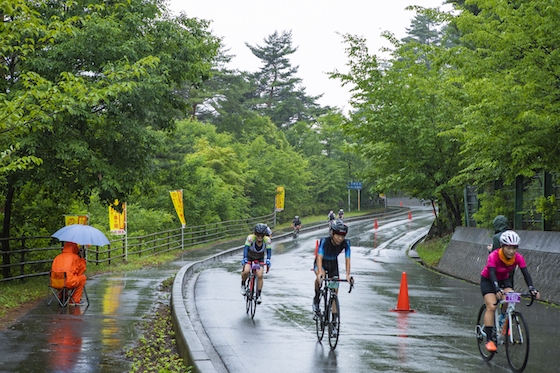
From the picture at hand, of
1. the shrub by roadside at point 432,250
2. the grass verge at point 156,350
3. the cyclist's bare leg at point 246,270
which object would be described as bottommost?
the shrub by roadside at point 432,250

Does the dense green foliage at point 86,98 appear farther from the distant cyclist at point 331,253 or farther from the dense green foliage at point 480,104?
the distant cyclist at point 331,253

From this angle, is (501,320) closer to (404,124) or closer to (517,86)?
(517,86)

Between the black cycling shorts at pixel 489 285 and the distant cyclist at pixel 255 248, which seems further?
the distant cyclist at pixel 255 248

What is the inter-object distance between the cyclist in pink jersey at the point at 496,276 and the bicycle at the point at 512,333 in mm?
130

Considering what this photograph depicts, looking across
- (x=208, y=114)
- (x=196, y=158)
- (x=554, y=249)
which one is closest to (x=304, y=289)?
(x=554, y=249)

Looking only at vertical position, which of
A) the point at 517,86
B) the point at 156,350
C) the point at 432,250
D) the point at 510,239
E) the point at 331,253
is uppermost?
the point at 517,86

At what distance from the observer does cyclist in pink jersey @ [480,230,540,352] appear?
29.9 ft

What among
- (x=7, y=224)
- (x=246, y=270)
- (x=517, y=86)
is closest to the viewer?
(x=246, y=270)

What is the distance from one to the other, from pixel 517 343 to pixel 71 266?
8.72m

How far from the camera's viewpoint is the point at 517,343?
9.01m

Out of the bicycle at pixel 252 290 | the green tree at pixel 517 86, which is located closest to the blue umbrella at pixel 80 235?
the bicycle at pixel 252 290

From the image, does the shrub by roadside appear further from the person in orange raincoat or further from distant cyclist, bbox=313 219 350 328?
distant cyclist, bbox=313 219 350 328

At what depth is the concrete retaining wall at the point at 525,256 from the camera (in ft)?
55.3

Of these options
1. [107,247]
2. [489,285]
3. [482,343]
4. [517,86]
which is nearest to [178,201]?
[107,247]
